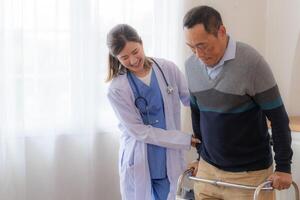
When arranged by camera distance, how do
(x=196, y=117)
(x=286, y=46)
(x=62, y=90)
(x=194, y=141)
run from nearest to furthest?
(x=196, y=117) < (x=194, y=141) < (x=62, y=90) < (x=286, y=46)

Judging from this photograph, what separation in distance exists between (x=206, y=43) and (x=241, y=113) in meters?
0.28

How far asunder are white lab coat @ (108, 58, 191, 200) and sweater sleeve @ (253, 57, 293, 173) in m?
0.55

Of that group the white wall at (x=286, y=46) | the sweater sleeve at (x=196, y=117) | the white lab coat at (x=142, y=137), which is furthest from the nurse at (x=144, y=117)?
the white wall at (x=286, y=46)

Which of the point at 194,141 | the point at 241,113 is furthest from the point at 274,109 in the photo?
the point at 194,141

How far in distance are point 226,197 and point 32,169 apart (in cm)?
139

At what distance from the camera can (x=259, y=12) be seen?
118 inches

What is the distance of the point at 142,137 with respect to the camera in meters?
2.00

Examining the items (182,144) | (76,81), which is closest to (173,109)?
(182,144)

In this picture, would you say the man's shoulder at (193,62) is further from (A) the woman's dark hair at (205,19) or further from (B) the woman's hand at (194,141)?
(B) the woman's hand at (194,141)

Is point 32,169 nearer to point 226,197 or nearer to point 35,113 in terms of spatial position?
point 35,113

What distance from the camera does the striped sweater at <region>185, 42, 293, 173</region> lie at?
1.45 m

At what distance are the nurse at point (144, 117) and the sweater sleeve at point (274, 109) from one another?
1.79ft

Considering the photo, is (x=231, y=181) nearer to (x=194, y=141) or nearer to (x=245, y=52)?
(x=194, y=141)

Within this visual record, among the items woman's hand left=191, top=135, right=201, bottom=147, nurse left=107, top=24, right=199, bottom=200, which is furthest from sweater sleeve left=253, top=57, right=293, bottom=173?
nurse left=107, top=24, right=199, bottom=200
